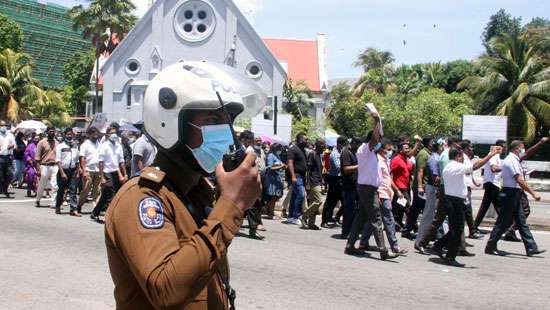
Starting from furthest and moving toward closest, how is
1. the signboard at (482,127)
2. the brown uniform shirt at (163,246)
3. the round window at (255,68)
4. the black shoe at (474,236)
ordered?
1. the round window at (255,68)
2. the signboard at (482,127)
3. the black shoe at (474,236)
4. the brown uniform shirt at (163,246)

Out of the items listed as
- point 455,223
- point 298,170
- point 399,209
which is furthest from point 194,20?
point 455,223

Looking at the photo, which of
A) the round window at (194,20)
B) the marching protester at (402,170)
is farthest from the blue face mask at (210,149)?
the round window at (194,20)

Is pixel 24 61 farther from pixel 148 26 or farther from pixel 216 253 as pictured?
pixel 216 253

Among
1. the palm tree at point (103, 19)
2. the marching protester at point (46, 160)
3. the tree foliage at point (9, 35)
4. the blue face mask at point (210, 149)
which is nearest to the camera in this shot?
the blue face mask at point (210, 149)

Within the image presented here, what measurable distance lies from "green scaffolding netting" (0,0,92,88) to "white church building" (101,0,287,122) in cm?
4217

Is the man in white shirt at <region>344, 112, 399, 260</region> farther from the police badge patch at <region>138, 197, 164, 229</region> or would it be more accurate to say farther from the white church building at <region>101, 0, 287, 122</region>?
the white church building at <region>101, 0, 287, 122</region>

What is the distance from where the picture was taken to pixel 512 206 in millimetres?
10180

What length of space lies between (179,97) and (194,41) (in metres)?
46.1

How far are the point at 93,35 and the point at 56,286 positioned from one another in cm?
4245

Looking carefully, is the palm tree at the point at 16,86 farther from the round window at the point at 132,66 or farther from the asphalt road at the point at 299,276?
the asphalt road at the point at 299,276

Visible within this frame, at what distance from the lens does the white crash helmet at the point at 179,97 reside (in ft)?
6.90

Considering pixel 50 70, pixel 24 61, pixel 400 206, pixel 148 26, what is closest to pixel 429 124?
pixel 148 26

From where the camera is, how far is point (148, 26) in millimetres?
47469

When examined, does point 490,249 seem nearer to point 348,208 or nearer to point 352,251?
point 352,251
